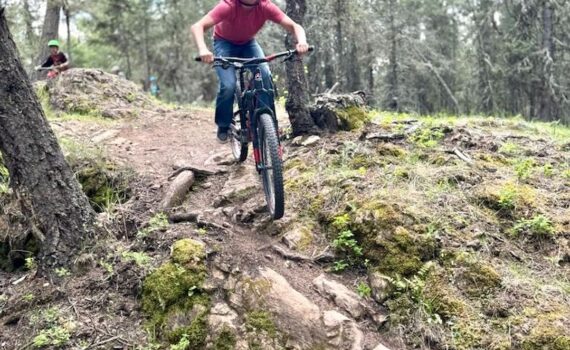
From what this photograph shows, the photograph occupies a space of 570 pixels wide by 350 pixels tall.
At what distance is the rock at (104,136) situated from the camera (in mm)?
6930

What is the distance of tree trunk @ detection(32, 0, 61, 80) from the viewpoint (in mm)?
12828

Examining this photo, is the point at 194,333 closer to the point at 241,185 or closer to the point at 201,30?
the point at 241,185

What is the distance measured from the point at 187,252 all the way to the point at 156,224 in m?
0.67

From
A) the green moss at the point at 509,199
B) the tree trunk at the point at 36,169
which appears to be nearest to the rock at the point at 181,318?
the tree trunk at the point at 36,169

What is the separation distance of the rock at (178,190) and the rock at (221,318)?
1.50 m

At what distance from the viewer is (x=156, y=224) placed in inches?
174

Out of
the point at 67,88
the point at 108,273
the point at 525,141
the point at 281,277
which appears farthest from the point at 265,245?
the point at 67,88

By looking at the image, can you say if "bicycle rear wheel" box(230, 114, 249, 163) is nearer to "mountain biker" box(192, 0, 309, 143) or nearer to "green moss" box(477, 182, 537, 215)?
"mountain biker" box(192, 0, 309, 143)

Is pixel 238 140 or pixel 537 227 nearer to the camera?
pixel 537 227

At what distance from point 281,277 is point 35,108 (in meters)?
2.53

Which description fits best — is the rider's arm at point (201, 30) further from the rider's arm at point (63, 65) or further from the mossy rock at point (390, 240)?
the rider's arm at point (63, 65)

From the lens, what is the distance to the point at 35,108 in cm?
415

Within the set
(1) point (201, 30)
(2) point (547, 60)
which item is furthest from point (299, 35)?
(2) point (547, 60)

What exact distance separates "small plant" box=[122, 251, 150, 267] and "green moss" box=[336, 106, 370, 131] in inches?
120
